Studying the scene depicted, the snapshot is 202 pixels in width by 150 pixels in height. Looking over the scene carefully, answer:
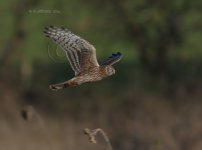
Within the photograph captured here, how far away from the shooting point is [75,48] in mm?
3242

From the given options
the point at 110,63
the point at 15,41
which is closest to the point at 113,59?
the point at 110,63

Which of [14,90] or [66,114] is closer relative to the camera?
[66,114]

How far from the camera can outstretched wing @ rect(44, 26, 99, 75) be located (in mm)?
3156

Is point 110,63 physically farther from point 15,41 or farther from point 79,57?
point 15,41

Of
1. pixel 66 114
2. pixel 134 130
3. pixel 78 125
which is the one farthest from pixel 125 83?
pixel 134 130

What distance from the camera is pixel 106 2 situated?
20172 mm

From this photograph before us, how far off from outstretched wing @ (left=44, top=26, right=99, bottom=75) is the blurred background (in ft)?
29.0

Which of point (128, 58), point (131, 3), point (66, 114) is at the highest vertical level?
point (131, 3)

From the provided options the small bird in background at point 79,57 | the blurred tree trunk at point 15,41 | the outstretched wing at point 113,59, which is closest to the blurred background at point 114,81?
the blurred tree trunk at point 15,41

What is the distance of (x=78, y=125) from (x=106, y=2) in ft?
15.8

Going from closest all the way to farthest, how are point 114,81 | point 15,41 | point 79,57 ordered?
point 79,57 < point 15,41 < point 114,81

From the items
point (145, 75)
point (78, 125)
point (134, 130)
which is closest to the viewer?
point (134, 130)

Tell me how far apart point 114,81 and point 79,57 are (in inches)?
824

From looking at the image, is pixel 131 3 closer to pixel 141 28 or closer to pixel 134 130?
pixel 141 28
